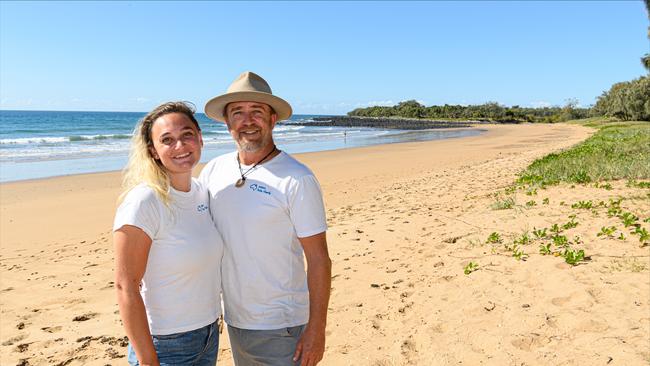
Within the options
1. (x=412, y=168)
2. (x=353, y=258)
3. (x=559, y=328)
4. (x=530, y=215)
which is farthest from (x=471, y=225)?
(x=412, y=168)

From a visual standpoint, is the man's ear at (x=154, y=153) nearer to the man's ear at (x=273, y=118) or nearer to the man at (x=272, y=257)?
the man at (x=272, y=257)

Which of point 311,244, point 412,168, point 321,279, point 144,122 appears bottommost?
point 412,168

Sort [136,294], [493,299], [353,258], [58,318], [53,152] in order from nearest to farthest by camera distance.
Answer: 1. [136,294]
2. [493,299]
3. [58,318]
4. [353,258]
5. [53,152]

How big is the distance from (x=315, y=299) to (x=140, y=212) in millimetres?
892

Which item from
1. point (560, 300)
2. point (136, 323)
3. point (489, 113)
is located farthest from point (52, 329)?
point (489, 113)

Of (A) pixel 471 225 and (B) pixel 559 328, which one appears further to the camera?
(A) pixel 471 225

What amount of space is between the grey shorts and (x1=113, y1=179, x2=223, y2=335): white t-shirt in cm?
23

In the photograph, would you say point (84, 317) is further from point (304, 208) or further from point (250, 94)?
point (304, 208)

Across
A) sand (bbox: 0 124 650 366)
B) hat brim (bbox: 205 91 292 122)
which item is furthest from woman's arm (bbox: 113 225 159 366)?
sand (bbox: 0 124 650 366)

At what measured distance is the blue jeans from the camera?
2.10m

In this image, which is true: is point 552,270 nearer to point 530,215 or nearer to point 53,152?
point 530,215

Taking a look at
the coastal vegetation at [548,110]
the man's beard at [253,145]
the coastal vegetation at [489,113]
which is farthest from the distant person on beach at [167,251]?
the coastal vegetation at [489,113]

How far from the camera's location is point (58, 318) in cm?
481

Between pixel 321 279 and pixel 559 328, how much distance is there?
2513 millimetres
